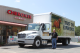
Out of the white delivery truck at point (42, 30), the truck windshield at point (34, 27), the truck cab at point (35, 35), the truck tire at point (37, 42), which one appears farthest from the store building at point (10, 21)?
the truck tire at point (37, 42)

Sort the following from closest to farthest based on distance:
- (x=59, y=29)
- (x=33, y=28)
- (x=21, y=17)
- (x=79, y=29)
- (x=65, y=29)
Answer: (x=33, y=28) < (x=59, y=29) < (x=65, y=29) < (x=21, y=17) < (x=79, y=29)

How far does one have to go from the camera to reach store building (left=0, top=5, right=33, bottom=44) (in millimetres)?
17591

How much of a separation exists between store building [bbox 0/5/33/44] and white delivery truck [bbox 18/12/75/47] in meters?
4.77

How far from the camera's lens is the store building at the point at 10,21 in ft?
57.7

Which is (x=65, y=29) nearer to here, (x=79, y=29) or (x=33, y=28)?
(x=33, y=28)

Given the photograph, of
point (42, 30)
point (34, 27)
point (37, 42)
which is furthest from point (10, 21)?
point (37, 42)

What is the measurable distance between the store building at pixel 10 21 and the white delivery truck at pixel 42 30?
477 centimetres

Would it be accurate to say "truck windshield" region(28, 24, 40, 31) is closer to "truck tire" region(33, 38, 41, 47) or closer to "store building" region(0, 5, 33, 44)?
"truck tire" region(33, 38, 41, 47)

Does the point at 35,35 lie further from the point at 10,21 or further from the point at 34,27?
the point at 10,21

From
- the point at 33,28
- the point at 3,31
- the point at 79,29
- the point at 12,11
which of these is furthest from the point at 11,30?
the point at 79,29

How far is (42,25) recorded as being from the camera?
12773 millimetres

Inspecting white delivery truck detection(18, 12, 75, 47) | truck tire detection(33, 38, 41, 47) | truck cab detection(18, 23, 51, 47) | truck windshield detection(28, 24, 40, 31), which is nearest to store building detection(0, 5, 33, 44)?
white delivery truck detection(18, 12, 75, 47)

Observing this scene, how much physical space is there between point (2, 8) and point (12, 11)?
2.13 meters

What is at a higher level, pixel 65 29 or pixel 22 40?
pixel 65 29
